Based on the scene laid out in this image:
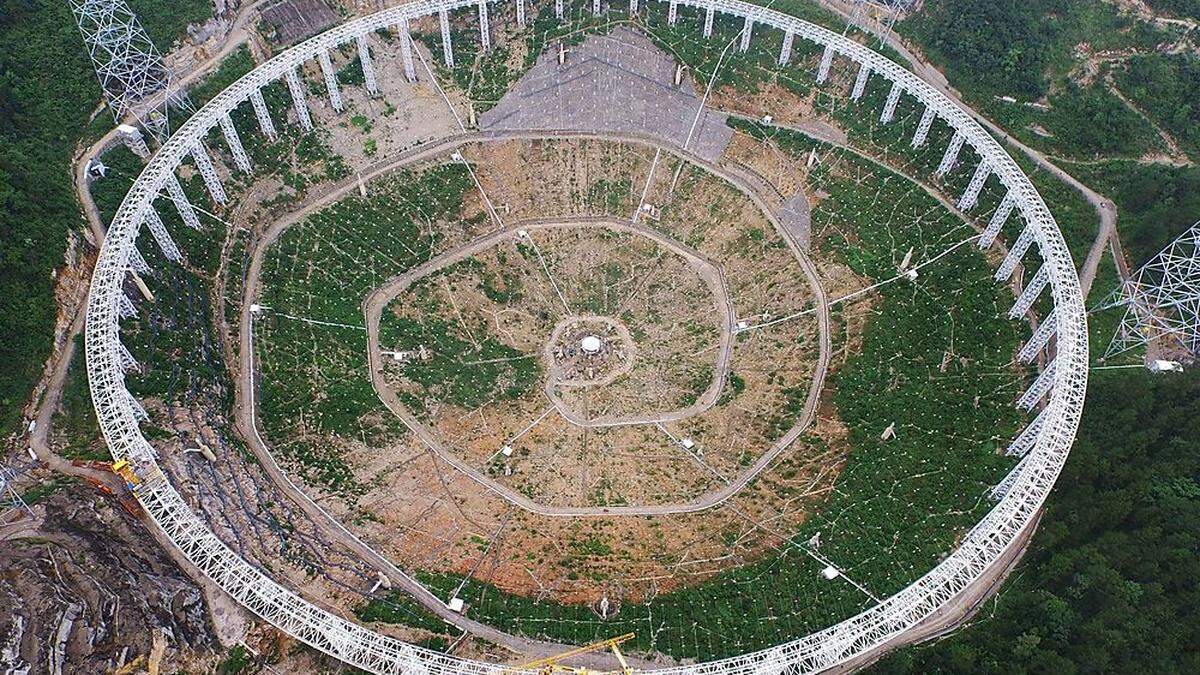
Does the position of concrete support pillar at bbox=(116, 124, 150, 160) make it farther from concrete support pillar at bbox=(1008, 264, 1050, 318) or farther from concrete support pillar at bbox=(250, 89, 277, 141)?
concrete support pillar at bbox=(1008, 264, 1050, 318)

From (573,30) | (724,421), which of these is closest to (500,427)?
(724,421)

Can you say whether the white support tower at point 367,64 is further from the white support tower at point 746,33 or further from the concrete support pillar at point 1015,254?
the concrete support pillar at point 1015,254

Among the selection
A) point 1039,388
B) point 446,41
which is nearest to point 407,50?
point 446,41

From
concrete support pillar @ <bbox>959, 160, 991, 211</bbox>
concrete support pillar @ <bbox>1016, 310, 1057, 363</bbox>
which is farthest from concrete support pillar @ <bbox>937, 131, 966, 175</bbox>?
concrete support pillar @ <bbox>1016, 310, 1057, 363</bbox>

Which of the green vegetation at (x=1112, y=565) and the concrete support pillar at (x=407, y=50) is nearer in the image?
the green vegetation at (x=1112, y=565)

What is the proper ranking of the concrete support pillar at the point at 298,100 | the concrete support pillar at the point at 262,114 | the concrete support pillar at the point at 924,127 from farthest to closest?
the concrete support pillar at the point at 924,127 → the concrete support pillar at the point at 298,100 → the concrete support pillar at the point at 262,114

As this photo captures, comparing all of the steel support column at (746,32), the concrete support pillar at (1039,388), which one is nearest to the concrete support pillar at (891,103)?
the steel support column at (746,32)
